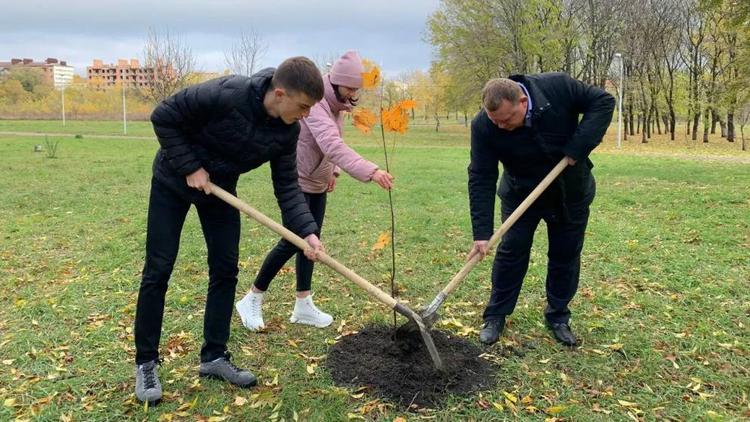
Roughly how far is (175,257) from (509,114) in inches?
83.5

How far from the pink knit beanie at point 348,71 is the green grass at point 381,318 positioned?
6.10 feet

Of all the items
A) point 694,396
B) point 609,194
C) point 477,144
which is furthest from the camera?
point 609,194

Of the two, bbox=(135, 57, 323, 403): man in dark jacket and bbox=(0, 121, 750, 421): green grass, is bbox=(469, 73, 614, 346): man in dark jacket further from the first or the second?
bbox=(135, 57, 323, 403): man in dark jacket

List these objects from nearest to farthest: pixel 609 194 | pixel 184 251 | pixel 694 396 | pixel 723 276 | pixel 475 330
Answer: pixel 694 396 → pixel 475 330 → pixel 723 276 → pixel 184 251 → pixel 609 194

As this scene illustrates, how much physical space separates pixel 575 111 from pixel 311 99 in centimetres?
186

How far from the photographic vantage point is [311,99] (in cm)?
287

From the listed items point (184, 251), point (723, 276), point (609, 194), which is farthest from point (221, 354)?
point (609, 194)

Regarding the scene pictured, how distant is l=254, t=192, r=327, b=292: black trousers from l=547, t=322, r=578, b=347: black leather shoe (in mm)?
1875

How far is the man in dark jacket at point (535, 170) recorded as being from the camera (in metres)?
3.59

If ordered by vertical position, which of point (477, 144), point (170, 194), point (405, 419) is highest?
point (477, 144)

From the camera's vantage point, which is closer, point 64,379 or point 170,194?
point 170,194

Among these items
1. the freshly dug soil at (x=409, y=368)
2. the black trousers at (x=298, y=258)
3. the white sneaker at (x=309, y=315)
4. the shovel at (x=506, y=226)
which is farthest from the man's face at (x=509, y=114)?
the white sneaker at (x=309, y=315)

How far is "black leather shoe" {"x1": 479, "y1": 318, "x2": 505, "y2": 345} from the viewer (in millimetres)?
4074

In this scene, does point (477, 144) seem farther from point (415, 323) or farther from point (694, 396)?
point (694, 396)
